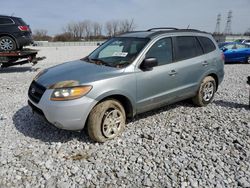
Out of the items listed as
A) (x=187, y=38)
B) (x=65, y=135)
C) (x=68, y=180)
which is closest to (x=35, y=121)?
(x=65, y=135)

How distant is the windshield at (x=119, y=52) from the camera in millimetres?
3811

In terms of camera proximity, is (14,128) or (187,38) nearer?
(14,128)

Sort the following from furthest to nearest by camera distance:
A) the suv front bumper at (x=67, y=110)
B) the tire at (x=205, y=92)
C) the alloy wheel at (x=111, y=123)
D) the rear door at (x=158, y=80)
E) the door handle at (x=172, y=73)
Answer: the tire at (x=205, y=92)
the door handle at (x=172, y=73)
the rear door at (x=158, y=80)
the alloy wheel at (x=111, y=123)
the suv front bumper at (x=67, y=110)

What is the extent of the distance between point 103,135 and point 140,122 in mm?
1012

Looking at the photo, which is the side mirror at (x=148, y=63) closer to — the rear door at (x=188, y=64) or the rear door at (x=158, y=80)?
the rear door at (x=158, y=80)

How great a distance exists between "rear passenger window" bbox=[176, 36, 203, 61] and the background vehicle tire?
26.8ft

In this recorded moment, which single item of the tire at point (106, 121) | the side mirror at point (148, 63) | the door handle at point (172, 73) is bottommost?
the tire at point (106, 121)

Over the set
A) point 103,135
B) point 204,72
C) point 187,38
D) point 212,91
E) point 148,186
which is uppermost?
point 187,38

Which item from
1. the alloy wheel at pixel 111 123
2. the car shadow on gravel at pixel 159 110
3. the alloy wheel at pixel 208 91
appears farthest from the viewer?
the alloy wheel at pixel 208 91

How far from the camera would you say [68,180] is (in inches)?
106

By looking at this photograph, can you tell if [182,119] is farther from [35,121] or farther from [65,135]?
[35,121]

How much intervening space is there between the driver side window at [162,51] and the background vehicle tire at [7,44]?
8.10 meters

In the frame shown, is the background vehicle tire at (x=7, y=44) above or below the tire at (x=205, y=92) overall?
above

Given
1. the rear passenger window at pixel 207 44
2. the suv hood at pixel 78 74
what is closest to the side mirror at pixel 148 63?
the suv hood at pixel 78 74
